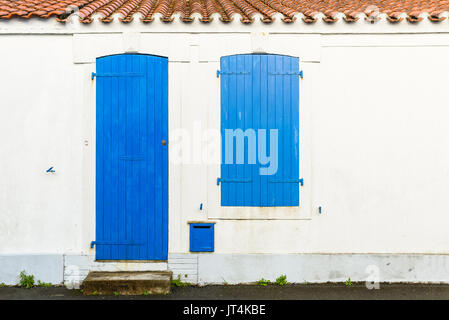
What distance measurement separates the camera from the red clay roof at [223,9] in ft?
19.4

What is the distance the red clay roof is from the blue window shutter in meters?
0.63

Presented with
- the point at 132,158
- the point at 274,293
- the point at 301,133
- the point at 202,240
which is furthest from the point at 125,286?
the point at 301,133

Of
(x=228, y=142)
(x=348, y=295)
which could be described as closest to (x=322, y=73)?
(x=228, y=142)

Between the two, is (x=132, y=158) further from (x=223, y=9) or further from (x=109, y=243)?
(x=223, y=9)

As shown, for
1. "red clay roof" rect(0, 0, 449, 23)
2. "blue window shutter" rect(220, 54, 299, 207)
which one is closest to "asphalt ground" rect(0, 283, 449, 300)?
"blue window shutter" rect(220, 54, 299, 207)

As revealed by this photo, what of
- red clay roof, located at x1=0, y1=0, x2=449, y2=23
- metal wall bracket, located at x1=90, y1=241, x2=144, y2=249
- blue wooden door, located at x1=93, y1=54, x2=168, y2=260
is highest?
red clay roof, located at x1=0, y1=0, x2=449, y2=23

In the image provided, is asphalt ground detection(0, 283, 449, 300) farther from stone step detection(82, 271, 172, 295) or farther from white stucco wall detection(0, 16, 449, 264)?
white stucco wall detection(0, 16, 449, 264)

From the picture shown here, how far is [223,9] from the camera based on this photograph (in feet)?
22.3

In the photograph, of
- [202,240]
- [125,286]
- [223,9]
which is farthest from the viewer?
[223,9]

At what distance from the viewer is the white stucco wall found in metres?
5.91

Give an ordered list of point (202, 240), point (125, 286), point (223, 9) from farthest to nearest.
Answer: point (223, 9), point (202, 240), point (125, 286)

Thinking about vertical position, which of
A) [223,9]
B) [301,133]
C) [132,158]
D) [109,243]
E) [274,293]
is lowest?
[274,293]

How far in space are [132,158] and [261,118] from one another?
71.1 inches
